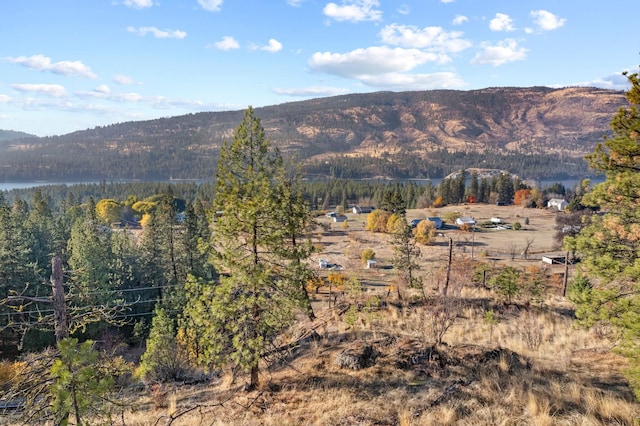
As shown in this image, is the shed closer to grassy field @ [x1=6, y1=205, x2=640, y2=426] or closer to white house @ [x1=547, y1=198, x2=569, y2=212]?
grassy field @ [x1=6, y1=205, x2=640, y2=426]

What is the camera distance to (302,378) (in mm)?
11812

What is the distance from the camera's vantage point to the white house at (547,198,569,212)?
A: 349ft

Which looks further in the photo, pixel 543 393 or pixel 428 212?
pixel 428 212

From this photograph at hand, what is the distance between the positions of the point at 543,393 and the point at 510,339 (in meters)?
7.23

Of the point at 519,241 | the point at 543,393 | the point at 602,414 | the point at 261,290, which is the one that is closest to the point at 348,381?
the point at 261,290

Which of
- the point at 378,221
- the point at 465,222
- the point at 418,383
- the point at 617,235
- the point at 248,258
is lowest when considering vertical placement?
the point at 465,222

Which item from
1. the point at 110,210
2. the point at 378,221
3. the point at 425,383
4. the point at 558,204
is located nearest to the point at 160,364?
the point at 425,383

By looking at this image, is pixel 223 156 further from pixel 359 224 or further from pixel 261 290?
pixel 359 224

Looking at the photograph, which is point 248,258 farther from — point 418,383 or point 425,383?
point 425,383

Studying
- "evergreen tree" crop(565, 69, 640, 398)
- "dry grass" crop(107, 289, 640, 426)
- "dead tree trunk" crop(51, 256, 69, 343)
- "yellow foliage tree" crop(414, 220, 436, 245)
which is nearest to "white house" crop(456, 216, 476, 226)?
"yellow foliage tree" crop(414, 220, 436, 245)

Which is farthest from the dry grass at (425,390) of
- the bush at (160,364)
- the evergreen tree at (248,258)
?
the bush at (160,364)

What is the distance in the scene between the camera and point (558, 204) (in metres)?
109

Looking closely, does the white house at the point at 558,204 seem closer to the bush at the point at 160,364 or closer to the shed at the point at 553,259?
the shed at the point at 553,259

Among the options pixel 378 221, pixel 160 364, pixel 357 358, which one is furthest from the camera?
pixel 378 221
